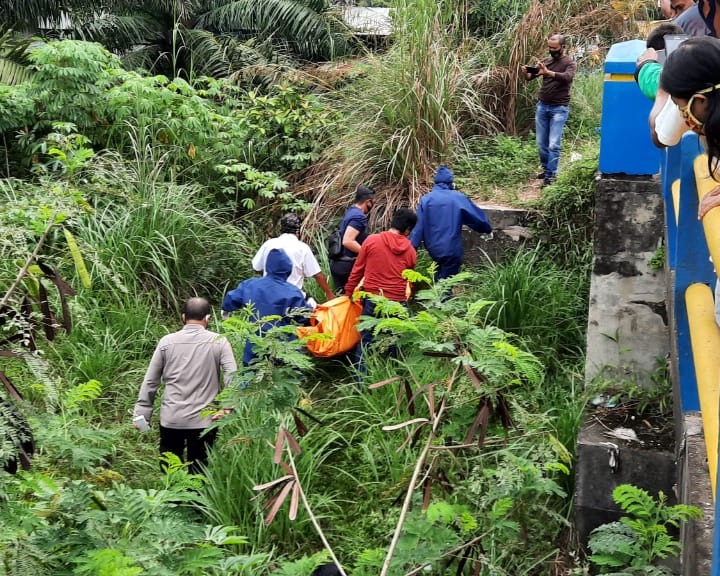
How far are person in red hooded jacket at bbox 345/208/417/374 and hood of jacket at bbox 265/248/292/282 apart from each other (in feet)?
2.09

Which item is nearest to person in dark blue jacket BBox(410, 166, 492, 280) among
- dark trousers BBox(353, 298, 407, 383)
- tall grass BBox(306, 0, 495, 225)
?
dark trousers BBox(353, 298, 407, 383)

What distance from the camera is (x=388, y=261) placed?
5.95 meters

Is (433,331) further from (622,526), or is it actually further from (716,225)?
(716,225)

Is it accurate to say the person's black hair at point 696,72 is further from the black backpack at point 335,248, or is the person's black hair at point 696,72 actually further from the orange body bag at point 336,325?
the black backpack at point 335,248

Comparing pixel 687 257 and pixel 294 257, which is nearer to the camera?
pixel 687 257

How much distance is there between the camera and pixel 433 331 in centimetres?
308

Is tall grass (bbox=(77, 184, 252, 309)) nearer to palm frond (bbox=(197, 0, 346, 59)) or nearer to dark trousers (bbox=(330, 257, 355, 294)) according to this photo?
dark trousers (bbox=(330, 257, 355, 294))

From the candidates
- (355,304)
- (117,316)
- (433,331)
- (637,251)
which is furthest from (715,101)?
(117,316)

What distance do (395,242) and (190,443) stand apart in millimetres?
2043

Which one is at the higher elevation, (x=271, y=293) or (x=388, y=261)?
(x=388, y=261)

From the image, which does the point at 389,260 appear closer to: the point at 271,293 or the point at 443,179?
the point at 271,293

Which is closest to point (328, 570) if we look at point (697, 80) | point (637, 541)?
point (637, 541)

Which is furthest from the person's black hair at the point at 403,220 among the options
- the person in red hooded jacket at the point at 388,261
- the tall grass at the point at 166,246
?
the tall grass at the point at 166,246

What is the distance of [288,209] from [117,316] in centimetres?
246
